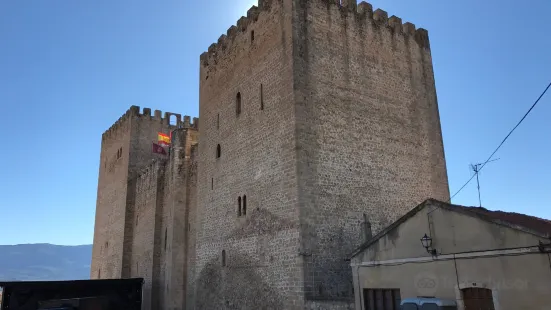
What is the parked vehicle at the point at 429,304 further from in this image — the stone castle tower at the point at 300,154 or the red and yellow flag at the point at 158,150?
the red and yellow flag at the point at 158,150

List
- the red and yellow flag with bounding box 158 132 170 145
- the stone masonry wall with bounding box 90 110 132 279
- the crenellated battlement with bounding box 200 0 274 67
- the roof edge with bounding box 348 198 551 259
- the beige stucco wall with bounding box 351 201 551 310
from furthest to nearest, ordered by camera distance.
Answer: the red and yellow flag with bounding box 158 132 170 145 < the stone masonry wall with bounding box 90 110 132 279 < the crenellated battlement with bounding box 200 0 274 67 < the roof edge with bounding box 348 198 551 259 < the beige stucco wall with bounding box 351 201 551 310

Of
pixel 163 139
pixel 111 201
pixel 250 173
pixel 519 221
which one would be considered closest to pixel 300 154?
pixel 250 173

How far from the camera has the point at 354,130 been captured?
13.5 metres

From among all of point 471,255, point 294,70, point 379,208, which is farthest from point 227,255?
point 471,255

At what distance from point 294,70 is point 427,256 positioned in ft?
20.0

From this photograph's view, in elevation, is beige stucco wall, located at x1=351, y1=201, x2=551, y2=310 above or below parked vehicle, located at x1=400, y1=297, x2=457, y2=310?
above

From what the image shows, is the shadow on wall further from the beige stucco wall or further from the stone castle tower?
the beige stucco wall

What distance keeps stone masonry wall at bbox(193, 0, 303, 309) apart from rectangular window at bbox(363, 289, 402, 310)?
5.28ft

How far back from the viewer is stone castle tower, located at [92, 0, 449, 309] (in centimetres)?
1191

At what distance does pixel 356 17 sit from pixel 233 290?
371 inches

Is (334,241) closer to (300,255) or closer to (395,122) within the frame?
(300,255)

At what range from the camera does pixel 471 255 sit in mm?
8539

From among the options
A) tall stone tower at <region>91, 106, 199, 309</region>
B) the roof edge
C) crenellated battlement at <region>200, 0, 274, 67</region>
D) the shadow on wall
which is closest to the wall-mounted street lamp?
the roof edge

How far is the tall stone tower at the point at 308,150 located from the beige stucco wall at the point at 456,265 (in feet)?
4.95
